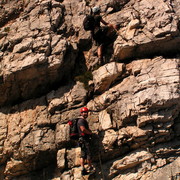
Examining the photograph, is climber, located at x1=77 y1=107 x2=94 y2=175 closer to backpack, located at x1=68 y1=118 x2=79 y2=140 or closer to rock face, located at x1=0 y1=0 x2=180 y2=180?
backpack, located at x1=68 y1=118 x2=79 y2=140

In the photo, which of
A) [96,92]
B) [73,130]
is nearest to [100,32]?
[96,92]

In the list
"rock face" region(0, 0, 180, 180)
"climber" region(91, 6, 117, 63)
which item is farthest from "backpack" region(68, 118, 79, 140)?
"climber" region(91, 6, 117, 63)

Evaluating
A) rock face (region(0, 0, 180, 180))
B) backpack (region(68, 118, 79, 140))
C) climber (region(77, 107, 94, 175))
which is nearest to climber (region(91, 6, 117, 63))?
rock face (region(0, 0, 180, 180))

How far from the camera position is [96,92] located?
1527cm

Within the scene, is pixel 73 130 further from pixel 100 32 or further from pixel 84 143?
pixel 100 32

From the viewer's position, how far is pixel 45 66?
15375 millimetres

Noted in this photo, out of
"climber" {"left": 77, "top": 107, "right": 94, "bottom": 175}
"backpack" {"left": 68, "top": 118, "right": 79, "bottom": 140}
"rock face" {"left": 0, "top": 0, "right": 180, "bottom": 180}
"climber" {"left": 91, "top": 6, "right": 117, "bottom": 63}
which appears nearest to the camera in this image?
"rock face" {"left": 0, "top": 0, "right": 180, "bottom": 180}

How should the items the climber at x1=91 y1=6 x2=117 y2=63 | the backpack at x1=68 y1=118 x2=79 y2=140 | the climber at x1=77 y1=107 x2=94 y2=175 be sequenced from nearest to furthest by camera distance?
the climber at x1=77 y1=107 x2=94 y2=175 < the backpack at x1=68 y1=118 x2=79 y2=140 < the climber at x1=91 y1=6 x2=117 y2=63

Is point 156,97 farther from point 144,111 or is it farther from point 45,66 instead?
point 45,66

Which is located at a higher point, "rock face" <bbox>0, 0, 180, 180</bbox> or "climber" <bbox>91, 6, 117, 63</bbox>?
"climber" <bbox>91, 6, 117, 63</bbox>

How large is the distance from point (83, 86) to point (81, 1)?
23.8 ft

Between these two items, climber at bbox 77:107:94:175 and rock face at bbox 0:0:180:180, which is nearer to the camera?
rock face at bbox 0:0:180:180

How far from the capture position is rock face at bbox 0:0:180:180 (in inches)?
496

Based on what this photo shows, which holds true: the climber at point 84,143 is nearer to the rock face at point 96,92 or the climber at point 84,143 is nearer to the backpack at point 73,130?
the backpack at point 73,130
